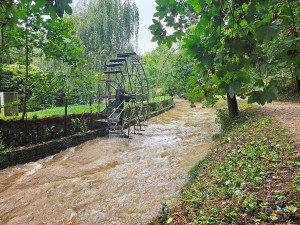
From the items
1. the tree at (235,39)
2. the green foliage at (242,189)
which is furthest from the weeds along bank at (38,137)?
the tree at (235,39)

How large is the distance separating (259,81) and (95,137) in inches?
320

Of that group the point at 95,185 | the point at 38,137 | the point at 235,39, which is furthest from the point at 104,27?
the point at 235,39

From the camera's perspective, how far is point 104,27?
1170 cm

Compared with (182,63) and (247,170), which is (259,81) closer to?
(247,170)

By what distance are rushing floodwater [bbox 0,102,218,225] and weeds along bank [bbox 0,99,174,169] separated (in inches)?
11.3

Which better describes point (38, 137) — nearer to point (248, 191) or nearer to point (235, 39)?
point (248, 191)

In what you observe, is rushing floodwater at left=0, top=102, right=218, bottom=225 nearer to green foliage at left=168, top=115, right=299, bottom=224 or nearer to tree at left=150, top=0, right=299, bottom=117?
green foliage at left=168, top=115, right=299, bottom=224

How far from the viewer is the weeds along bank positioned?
16.8ft

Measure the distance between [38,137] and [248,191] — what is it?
615 cm

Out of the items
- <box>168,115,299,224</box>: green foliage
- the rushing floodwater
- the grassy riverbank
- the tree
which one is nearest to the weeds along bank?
the rushing floodwater

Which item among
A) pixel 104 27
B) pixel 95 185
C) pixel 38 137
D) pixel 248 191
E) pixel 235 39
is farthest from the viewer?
pixel 104 27

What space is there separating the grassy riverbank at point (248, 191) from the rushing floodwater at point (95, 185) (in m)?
0.85

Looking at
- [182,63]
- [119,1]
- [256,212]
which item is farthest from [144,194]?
[119,1]

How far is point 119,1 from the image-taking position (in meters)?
12.6
